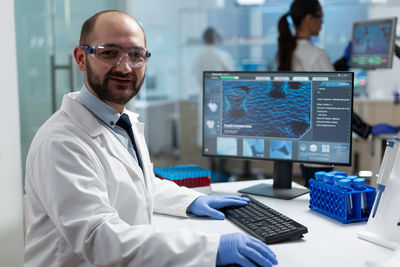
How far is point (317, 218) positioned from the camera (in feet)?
4.57

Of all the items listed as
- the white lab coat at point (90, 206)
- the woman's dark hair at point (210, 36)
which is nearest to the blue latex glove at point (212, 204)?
the white lab coat at point (90, 206)

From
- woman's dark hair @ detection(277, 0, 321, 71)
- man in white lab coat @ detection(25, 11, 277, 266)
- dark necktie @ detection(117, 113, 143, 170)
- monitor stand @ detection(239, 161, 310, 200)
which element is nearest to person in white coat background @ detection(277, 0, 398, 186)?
woman's dark hair @ detection(277, 0, 321, 71)

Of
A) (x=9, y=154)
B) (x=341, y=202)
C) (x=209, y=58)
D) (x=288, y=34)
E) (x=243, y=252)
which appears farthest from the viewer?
(x=209, y=58)

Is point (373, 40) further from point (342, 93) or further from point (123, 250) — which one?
point (123, 250)

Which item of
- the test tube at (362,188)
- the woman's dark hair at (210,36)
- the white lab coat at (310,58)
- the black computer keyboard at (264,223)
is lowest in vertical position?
the black computer keyboard at (264,223)

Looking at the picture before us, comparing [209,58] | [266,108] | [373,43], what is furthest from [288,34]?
[209,58]

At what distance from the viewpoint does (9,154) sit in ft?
6.48

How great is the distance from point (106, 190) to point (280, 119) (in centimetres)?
80

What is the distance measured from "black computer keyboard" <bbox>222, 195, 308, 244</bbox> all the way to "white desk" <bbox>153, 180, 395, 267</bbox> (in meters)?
0.02

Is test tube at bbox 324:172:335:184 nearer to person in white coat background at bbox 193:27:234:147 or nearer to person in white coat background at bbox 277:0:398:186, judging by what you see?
person in white coat background at bbox 277:0:398:186

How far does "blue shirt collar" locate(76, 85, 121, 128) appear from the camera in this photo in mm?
1269

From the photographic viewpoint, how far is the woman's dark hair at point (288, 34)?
2.63 m

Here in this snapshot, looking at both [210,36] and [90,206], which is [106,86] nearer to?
[90,206]

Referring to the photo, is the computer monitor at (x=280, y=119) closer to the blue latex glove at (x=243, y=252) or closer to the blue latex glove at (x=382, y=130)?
the blue latex glove at (x=243, y=252)
